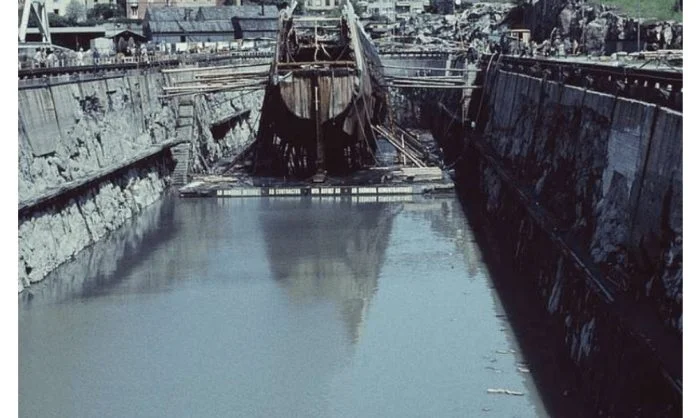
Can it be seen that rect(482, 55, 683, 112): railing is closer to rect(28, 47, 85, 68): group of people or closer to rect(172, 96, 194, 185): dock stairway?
rect(172, 96, 194, 185): dock stairway

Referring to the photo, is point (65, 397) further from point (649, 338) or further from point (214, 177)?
point (214, 177)

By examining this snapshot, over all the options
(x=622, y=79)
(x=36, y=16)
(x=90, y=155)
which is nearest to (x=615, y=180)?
(x=622, y=79)

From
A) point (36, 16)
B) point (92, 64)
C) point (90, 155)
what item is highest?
point (36, 16)

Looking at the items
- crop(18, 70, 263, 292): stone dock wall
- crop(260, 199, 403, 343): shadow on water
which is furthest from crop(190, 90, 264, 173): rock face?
crop(260, 199, 403, 343): shadow on water

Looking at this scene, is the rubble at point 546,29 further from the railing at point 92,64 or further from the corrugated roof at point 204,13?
the railing at point 92,64

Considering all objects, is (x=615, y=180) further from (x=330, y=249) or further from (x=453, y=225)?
(x=453, y=225)

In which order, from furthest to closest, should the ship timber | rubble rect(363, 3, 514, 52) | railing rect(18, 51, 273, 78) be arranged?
rubble rect(363, 3, 514, 52), the ship timber, railing rect(18, 51, 273, 78)
